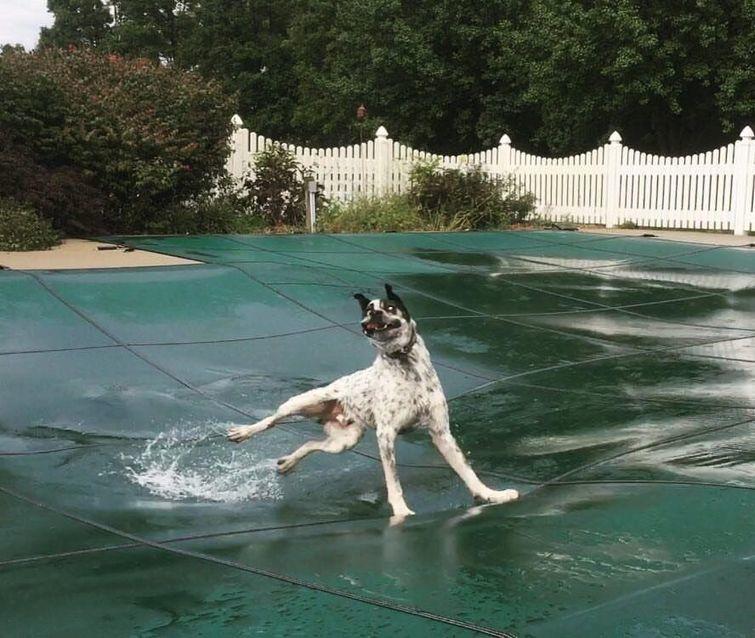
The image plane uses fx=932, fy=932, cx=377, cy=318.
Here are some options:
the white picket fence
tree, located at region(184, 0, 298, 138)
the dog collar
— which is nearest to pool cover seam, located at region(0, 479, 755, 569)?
the dog collar

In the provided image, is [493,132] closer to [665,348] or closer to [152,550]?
[665,348]

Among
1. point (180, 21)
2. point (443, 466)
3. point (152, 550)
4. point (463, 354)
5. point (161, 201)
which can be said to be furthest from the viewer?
point (180, 21)

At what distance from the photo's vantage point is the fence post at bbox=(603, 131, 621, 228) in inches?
749

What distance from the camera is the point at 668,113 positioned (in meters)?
25.9

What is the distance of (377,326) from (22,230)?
27.1 ft

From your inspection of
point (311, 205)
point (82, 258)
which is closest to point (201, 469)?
point (82, 258)

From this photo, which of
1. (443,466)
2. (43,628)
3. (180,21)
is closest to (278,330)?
(443,466)

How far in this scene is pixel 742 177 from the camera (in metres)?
17.3

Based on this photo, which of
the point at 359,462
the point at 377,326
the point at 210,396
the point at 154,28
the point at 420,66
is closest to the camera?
the point at 377,326

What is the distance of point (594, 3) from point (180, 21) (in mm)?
29364

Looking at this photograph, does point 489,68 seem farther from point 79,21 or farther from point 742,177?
point 79,21

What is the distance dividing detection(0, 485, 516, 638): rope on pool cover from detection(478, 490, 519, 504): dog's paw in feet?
4.05

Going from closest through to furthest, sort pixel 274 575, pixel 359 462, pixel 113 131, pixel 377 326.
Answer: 1. pixel 274 575
2. pixel 377 326
3. pixel 359 462
4. pixel 113 131

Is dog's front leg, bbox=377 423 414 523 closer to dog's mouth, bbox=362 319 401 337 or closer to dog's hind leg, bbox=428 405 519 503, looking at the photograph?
dog's hind leg, bbox=428 405 519 503
